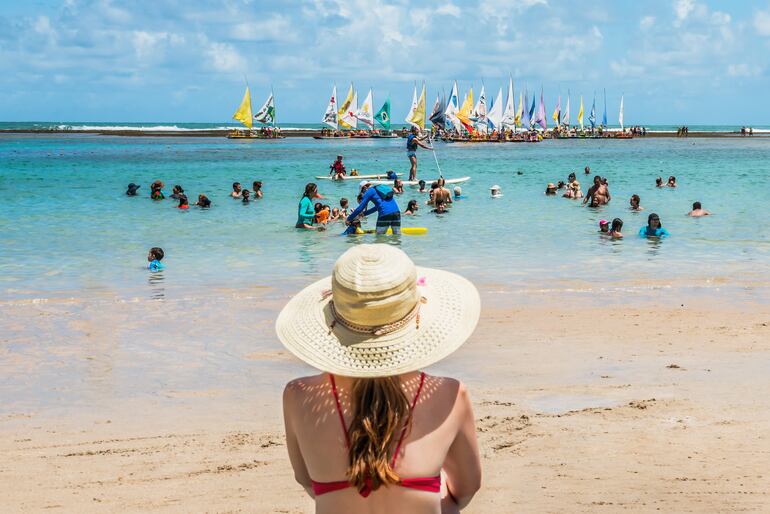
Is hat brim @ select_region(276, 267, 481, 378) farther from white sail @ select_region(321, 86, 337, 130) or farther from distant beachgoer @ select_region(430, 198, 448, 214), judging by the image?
white sail @ select_region(321, 86, 337, 130)

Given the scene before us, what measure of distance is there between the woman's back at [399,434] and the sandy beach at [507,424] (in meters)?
2.39

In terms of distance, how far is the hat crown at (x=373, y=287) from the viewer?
7.97 ft

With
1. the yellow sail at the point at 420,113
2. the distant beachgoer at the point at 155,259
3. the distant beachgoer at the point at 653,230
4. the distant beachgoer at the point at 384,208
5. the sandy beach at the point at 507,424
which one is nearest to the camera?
the sandy beach at the point at 507,424

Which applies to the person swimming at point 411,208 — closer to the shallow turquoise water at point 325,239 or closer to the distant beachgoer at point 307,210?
the shallow turquoise water at point 325,239

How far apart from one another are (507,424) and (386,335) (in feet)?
12.0

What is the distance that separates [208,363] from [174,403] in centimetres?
120

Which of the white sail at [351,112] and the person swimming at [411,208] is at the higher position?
the white sail at [351,112]

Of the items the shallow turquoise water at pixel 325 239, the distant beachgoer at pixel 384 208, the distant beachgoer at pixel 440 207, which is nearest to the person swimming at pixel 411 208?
the shallow turquoise water at pixel 325 239

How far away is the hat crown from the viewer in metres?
2.43

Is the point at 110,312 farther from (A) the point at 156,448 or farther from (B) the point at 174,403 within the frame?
(A) the point at 156,448

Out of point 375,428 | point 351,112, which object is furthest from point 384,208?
point 351,112

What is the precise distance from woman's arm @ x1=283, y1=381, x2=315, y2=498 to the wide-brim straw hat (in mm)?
113

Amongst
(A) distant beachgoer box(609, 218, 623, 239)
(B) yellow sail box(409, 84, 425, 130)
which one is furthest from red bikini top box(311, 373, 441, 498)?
(B) yellow sail box(409, 84, 425, 130)

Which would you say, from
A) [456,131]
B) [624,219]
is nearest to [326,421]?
[624,219]
